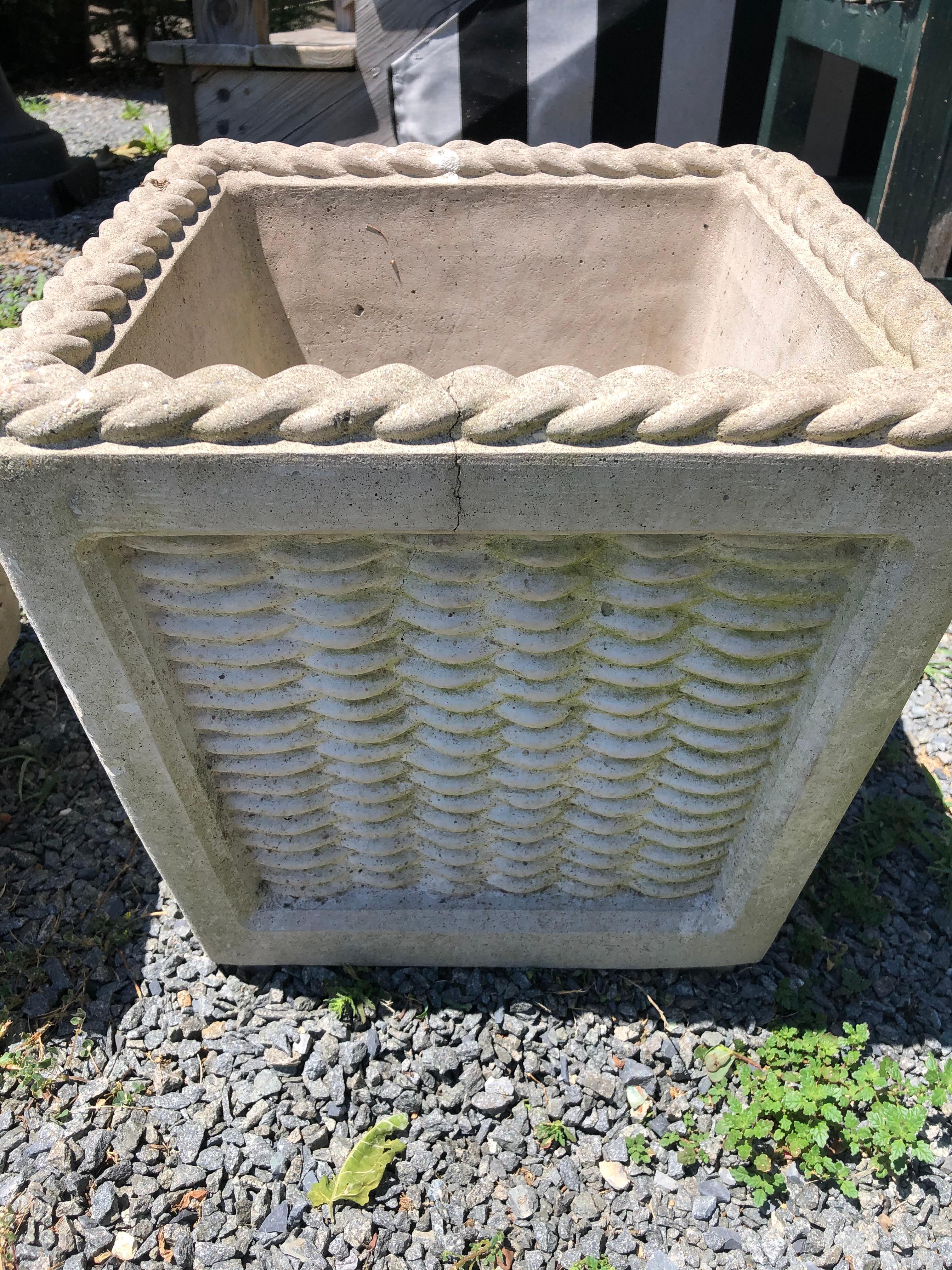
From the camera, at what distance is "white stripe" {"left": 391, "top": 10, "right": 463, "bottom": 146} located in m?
3.19

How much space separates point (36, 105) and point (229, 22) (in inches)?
157

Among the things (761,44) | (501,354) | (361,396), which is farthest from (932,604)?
(761,44)

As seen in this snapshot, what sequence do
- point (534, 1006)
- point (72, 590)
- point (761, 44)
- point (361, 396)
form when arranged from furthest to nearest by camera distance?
point (761, 44) → point (534, 1006) → point (72, 590) → point (361, 396)

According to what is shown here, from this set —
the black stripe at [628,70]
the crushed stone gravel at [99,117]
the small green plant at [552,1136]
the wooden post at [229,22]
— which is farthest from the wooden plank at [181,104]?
the small green plant at [552,1136]

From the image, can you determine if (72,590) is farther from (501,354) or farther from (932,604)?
(501,354)

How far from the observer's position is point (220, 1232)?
5.14 feet

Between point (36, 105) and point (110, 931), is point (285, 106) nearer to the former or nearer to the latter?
point (110, 931)

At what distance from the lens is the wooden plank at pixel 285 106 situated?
3.37 metres

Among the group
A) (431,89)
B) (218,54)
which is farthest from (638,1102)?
(218,54)

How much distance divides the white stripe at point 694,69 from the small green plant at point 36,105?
15.5ft

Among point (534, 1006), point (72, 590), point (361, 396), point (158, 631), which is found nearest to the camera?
point (361, 396)

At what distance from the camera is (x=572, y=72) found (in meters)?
3.30

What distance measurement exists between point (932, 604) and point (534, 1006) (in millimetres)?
1136

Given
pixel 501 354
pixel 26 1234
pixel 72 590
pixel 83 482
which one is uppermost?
pixel 83 482
